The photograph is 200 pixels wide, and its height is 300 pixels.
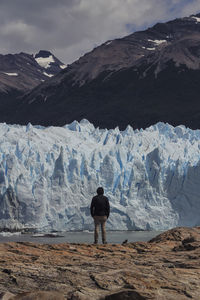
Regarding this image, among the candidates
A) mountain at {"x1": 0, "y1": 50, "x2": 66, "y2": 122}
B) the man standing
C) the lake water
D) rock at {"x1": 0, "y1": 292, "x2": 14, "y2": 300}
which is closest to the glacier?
the lake water

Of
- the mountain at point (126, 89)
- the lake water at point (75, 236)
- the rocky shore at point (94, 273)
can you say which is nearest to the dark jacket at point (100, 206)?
the rocky shore at point (94, 273)

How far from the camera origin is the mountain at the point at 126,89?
82.4m

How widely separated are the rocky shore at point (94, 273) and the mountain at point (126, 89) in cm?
6679

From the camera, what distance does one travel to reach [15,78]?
151250 millimetres

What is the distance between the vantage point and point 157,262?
7172 mm

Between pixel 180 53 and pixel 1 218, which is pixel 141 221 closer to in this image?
pixel 1 218

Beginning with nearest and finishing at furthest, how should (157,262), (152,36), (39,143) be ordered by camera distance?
(157,262) → (39,143) → (152,36)

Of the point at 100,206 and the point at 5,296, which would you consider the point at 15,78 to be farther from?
the point at 5,296

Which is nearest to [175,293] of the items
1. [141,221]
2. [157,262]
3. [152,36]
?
[157,262]

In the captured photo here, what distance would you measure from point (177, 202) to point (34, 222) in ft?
29.6

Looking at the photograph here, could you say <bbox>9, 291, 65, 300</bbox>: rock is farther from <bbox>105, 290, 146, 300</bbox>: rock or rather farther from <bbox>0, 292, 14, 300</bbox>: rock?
<bbox>105, 290, 146, 300</bbox>: rock

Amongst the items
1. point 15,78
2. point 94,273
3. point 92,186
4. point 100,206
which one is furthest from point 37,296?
point 15,78

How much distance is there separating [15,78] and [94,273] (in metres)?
148

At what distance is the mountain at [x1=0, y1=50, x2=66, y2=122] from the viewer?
369 feet
